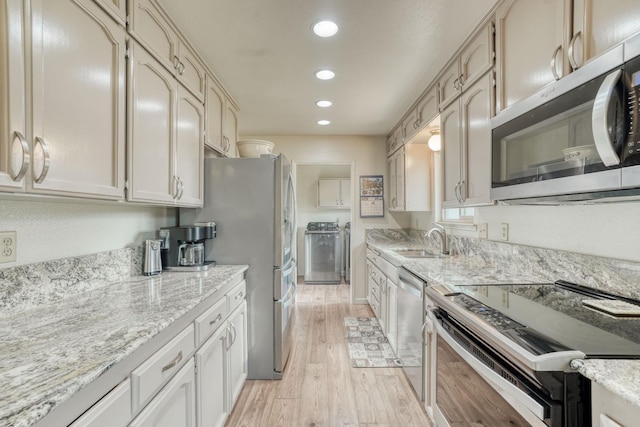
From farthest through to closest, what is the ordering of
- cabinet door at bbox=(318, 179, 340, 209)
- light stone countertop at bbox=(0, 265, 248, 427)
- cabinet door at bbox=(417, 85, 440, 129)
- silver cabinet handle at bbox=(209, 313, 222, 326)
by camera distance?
1. cabinet door at bbox=(318, 179, 340, 209)
2. cabinet door at bbox=(417, 85, 440, 129)
3. silver cabinet handle at bbox=(209, 313, 222, 326)
4. light stone countertop at bbox=(0, 265, 248, 427)

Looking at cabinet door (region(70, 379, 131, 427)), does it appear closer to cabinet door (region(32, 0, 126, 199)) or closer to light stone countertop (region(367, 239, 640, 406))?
cabinet door (region(32, 0, 126, 199))

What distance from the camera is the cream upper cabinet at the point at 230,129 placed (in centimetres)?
261

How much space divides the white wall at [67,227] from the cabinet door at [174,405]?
28.9 inches

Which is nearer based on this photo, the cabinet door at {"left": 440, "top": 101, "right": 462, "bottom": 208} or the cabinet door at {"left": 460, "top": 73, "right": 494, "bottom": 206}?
the cabinet door at {"left": 460, "top": 73, "right": 494, "bottom": 206}

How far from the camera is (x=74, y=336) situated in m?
0.88

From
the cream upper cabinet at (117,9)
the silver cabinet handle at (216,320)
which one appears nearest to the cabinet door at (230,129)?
the cream upper cabinet at (117,9)

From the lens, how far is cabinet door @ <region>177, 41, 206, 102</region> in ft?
5.91

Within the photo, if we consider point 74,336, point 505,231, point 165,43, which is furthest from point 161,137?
point 505,231

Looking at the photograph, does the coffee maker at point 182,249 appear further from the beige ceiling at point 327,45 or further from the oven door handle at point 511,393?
the oven door handle at point 511,393

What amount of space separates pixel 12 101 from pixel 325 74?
1.86 m

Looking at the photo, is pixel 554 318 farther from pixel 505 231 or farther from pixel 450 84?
pixel 450 84

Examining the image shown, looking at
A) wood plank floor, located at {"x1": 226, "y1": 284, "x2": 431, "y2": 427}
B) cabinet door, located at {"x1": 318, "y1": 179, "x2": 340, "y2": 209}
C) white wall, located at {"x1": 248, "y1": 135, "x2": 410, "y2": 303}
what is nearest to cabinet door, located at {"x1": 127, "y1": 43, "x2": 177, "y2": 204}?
wood plank floor, located at {"x1": 226, "y1": 284, "x2": 431, "y2": 427}

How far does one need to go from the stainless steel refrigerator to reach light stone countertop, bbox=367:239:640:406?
38.6 inches

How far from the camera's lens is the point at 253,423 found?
1.78 m
